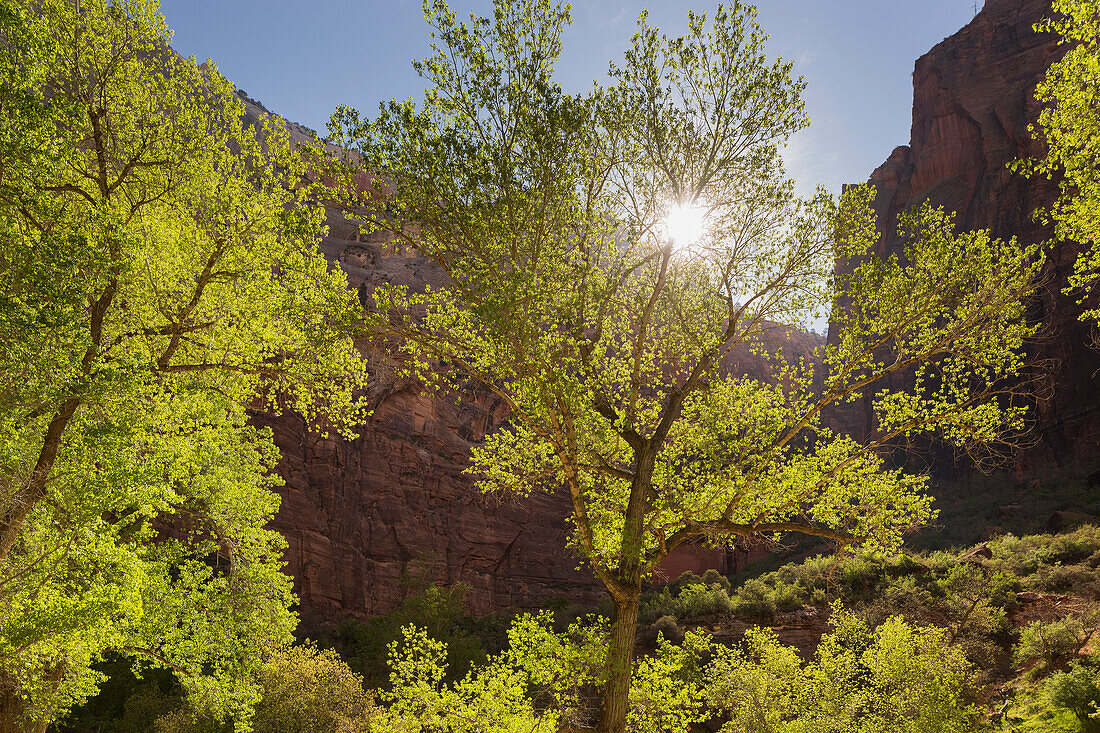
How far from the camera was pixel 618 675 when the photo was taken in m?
7.74

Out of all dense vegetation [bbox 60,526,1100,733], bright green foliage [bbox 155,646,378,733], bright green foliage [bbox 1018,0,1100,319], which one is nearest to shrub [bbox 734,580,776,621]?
dense vegetation [bbox 60,526,1100,733]

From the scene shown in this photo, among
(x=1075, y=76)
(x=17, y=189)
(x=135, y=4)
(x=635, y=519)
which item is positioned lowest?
(x=635, y=519)

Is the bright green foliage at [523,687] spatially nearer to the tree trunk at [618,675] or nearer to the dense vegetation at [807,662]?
the dense vegetation at [807,662]

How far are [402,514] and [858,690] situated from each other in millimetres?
35686

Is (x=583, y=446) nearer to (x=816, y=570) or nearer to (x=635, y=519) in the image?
(x=635, y=519)

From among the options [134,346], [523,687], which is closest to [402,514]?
[134,346]

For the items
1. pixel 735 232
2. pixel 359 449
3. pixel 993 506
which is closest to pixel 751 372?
pixel 993 506

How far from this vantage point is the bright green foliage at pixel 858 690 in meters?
18.2

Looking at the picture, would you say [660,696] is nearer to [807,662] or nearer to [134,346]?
[134,346]

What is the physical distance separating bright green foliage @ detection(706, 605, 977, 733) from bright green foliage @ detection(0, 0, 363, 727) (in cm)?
1498

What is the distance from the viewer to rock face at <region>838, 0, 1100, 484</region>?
1874 inches

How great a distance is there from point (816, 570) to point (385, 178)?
36699 millimetres

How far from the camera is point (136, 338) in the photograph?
34.6 feet

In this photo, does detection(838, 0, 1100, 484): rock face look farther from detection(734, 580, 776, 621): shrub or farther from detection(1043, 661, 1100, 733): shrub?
detection(1043, 661, 1100, 733): shrub
